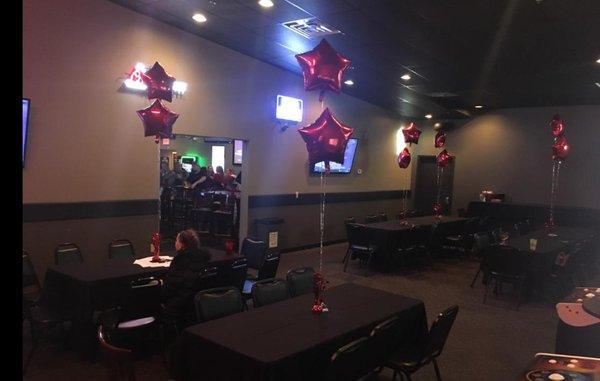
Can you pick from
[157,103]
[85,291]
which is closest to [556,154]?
[157,103]

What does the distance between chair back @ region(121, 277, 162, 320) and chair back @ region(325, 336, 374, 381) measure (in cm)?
183

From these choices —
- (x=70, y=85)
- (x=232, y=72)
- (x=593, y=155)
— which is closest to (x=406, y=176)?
(x=593, y=155)

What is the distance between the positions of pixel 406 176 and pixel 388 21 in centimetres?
780

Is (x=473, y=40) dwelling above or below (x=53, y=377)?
above

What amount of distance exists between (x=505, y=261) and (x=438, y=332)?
10.3 feet

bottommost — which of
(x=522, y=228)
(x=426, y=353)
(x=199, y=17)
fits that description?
(x=426, y=353)

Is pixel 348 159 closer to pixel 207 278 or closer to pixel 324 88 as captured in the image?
pixel 207 278

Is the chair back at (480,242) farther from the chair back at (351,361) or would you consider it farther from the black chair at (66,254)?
the black chair at (66,254)

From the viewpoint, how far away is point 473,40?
564 cm

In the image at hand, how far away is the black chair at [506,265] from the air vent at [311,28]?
3.50m

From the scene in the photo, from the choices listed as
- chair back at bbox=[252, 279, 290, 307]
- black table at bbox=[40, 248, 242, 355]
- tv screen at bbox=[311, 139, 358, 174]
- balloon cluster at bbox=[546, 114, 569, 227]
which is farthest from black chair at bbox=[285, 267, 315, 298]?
balloon cluster at bbox=[546, 114, 569, 227]

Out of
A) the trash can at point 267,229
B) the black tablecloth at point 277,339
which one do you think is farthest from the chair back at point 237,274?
the trash can at point 267,229

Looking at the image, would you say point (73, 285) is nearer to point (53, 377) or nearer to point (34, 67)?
point (53, 377)

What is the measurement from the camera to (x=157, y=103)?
5.11 meters
